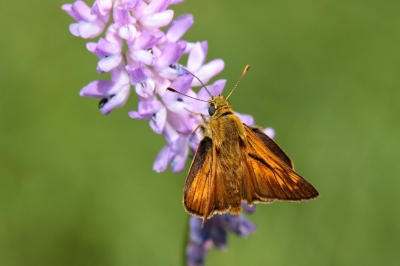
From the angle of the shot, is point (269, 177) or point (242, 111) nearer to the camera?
point (269, 177)

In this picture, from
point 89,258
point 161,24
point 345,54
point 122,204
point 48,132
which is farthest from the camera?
point 345,54

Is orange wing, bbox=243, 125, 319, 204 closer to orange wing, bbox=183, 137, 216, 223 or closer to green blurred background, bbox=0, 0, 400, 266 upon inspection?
orange wing, bbox=183, 137, 216, 223

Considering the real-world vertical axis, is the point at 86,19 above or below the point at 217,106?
below

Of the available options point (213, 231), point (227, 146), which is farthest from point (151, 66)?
point (213, 231)

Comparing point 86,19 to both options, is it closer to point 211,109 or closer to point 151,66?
point 151,66

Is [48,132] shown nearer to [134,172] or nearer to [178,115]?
[134,172]

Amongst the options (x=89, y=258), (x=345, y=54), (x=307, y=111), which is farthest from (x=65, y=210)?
(x=345, y=54)

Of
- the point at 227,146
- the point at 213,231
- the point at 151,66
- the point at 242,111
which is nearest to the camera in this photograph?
the point at 151,66
